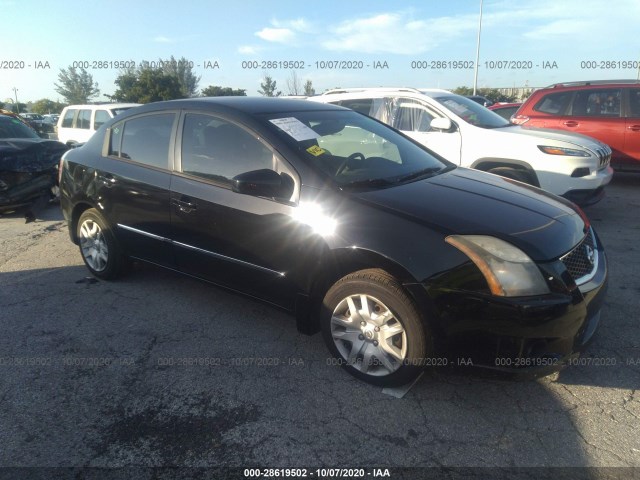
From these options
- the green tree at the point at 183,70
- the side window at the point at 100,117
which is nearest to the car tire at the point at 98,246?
the side window at the point at 100,117

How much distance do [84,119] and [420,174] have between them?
1177 centimetres

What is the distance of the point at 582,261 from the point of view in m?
2.73

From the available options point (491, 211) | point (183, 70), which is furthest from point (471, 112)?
point (183, 70)

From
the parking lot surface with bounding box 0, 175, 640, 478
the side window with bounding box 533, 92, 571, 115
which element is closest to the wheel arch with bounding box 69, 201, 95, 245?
the parking lot surface with bounding box 0, 175, 640, 478

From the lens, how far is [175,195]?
3541 millimetres

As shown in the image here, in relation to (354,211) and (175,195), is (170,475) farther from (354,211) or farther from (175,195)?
(175,195)

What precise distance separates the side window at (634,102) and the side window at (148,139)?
7799mm

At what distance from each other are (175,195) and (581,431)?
298 centimetres

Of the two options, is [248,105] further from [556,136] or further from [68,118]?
[68,118]

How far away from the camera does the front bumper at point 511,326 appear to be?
238 cm

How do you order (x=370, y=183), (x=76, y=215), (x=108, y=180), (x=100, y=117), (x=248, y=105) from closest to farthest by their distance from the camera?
1. (x=370, y=183)
2. (x=248, y=105)
3. (x=108, y=180)
4. (x=76, y=215)
5. (x=100, y=117)

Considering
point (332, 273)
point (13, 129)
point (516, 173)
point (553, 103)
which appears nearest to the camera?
point (332, 273)

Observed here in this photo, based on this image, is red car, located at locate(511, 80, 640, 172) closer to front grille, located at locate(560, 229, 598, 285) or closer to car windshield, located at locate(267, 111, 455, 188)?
car windshield, located at locate(267, 111, 455, 188)

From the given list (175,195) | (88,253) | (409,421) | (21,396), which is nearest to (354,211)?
(409,421)
